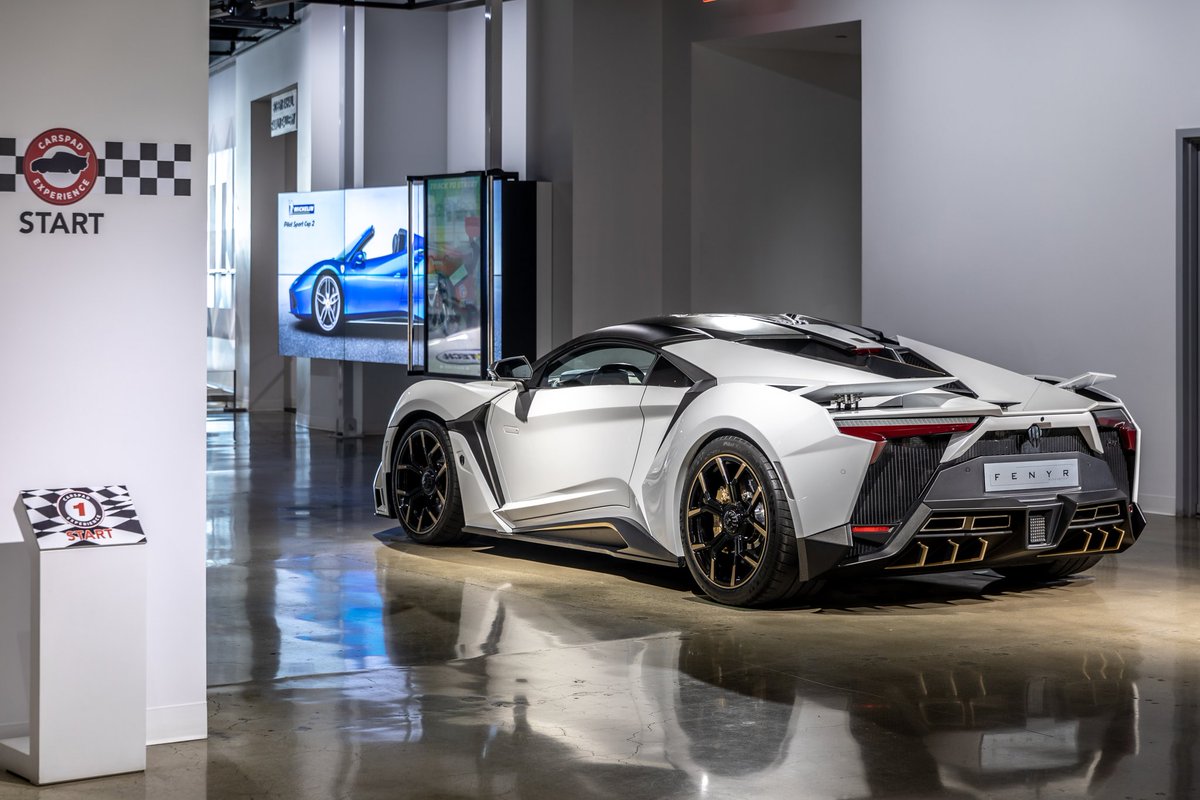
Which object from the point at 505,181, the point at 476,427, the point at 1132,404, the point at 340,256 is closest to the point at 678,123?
the point at 505,181

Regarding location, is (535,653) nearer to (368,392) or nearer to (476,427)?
(476,427)

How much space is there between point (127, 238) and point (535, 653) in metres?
2.20

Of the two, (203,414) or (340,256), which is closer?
(203,414)

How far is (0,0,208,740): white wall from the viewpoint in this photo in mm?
4340

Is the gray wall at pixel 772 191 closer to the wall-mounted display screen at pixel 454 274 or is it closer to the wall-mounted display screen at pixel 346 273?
the wall-mounted display screen at pixel 454 274

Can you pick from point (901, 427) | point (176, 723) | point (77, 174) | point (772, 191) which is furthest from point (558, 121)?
point (176, 723)

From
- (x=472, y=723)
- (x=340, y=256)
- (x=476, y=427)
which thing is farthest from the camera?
(x=340, y=256)

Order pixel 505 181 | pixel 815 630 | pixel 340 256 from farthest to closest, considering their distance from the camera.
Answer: pixel 340 256 < pixel 505 181 < pixel 815 630

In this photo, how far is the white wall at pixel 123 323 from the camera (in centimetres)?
434

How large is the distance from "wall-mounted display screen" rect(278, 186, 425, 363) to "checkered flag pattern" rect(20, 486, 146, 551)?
9.93 meters

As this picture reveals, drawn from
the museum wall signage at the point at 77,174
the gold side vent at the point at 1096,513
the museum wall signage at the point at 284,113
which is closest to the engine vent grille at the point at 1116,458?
the gold side vent at the point at 1096,513

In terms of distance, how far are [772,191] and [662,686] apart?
385 inches

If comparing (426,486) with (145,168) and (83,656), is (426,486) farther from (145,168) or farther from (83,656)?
(83,656)

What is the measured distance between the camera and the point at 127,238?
177 inches
